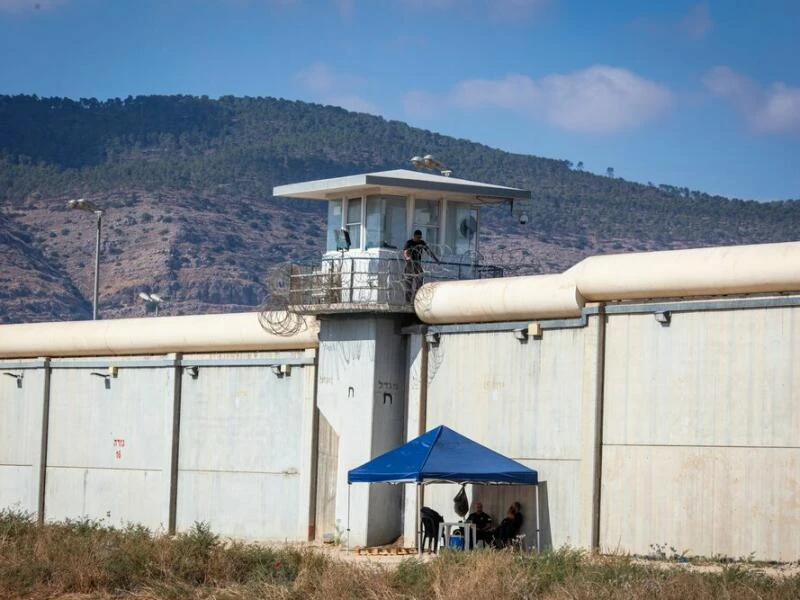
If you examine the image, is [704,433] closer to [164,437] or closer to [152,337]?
[164,437]

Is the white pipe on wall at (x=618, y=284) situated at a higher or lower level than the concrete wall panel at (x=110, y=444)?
higher

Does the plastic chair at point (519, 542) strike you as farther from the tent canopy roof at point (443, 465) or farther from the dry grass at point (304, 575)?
the dry grass at point (304, 575)

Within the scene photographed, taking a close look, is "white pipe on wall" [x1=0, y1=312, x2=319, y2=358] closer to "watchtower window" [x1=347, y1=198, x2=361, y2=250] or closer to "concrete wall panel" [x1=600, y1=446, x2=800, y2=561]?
"watchtower window" [x1=347, y1=198, x2=361, y2=250]

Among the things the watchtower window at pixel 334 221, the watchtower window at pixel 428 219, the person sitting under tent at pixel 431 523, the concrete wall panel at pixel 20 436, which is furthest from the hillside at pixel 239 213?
the person sitting under tent at pixel 431 523

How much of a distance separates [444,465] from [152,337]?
12.3 m

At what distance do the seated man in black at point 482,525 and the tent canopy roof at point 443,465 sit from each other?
1.09m

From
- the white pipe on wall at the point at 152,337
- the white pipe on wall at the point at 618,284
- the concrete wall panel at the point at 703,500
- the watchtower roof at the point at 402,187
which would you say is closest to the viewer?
the concrete wall panel at the point at 703,500

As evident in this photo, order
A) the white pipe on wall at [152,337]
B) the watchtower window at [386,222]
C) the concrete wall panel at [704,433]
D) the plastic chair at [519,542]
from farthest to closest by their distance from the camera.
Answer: the white pipe on wall at [152,337] < the watchtower window at [386,222] < the plastic chair at [519,542] < the concrete wall panel at [704,433]

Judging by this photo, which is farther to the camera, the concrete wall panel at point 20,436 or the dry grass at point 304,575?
the concrete wall panel at point 20,436

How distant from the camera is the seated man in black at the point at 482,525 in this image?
90.0 ft

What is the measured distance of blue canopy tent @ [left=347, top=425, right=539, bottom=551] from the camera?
86.0 ft

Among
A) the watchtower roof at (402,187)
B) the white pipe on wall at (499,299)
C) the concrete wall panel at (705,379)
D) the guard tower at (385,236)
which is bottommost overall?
the concrete wall panel at (705,379)

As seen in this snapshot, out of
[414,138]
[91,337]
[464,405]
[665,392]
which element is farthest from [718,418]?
[414,138]

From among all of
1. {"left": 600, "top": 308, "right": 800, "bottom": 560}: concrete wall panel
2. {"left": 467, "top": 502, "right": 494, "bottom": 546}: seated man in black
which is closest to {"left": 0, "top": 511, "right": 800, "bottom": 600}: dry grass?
{"left": 600, "top": 308, "right": 800, "bottom": 560}: concrete wall panel
